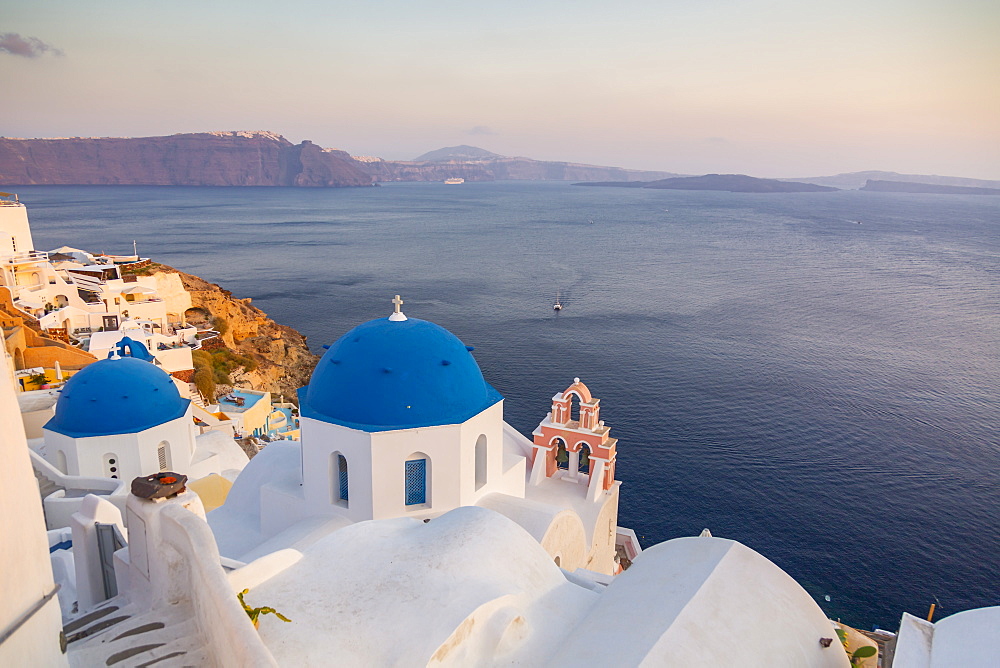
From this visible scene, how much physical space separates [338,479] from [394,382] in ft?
7.42

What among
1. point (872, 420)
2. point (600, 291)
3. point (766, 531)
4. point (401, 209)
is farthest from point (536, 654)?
point (401, 209)

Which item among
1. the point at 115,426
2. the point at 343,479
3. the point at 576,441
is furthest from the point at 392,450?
the point at 115,426

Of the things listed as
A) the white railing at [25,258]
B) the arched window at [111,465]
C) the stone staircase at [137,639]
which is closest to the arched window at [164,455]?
the arched window at [111,465]

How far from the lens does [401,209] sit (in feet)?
527

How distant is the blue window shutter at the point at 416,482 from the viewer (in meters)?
11.9

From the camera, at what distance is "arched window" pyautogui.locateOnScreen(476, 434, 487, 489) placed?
12916 mm

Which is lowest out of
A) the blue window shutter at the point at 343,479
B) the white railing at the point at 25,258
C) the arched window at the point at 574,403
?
the arched window at the point at 574,403

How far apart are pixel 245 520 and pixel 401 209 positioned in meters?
153

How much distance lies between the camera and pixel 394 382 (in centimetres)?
1163

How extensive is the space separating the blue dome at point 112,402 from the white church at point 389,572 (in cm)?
307

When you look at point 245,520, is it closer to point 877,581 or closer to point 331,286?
point 877,581

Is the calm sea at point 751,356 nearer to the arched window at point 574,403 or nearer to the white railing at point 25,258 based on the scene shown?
the arched window at point 574,403

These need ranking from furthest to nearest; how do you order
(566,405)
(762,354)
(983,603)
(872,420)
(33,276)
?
(762,354), (33,276), (872,420), (983,603), (566,405)

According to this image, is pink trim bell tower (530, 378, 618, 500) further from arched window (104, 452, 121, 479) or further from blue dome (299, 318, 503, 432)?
arched window (104, 452, 121, 479)
